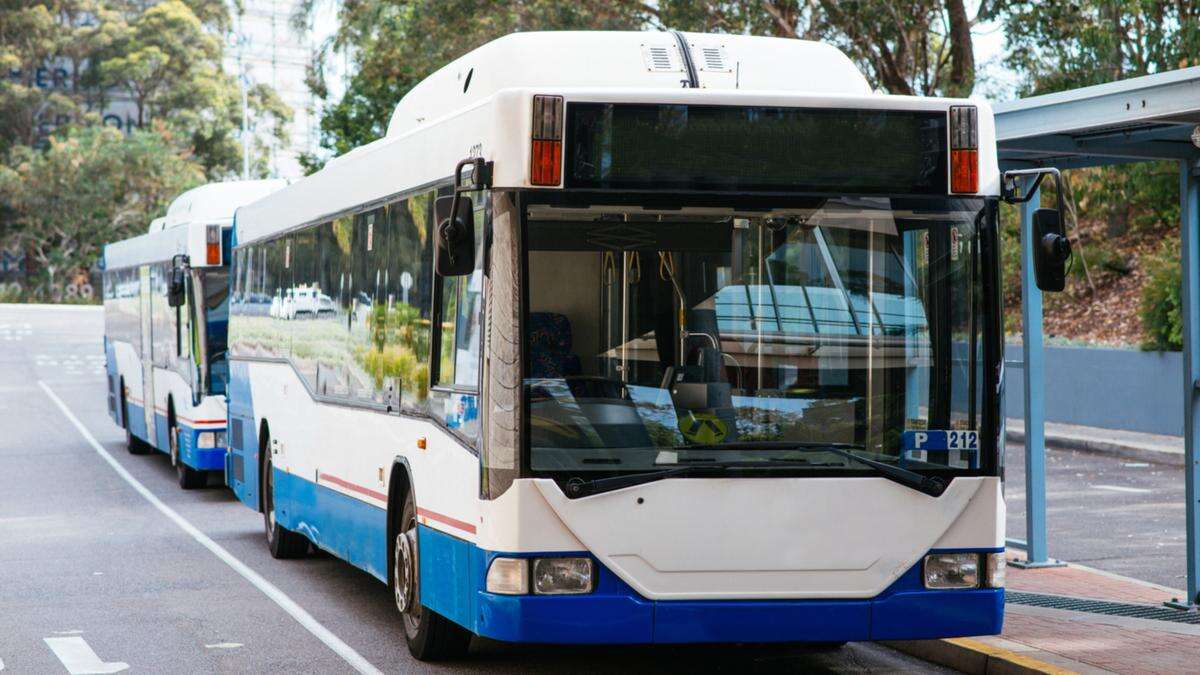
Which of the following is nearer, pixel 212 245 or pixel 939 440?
pixel 939 440

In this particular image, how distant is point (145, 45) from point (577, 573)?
79445 millimetres

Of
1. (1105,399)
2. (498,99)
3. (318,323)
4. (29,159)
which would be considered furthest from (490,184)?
(29,159)

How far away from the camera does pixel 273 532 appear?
535 inches

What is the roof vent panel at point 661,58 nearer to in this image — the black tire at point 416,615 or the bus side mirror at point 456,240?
the bus side mirror at point 456,240

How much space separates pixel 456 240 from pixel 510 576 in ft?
4.59

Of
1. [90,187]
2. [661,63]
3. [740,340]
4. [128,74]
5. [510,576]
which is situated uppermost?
[128,74]

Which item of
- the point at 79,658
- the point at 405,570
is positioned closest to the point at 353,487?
the point at 405,570

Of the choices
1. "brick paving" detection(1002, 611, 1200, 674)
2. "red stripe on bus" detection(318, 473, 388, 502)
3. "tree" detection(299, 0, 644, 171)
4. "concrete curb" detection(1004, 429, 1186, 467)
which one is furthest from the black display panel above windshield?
"tree" detection(299, 0, 644, 171)

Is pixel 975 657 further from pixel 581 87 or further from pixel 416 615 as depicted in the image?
pixel 581 87

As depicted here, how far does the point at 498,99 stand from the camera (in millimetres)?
7113

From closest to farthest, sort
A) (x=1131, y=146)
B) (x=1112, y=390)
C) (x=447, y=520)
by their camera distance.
A: 1. (x=447, y=520)
2. (x=1131, y=146)
3. (x=1112, y=390)

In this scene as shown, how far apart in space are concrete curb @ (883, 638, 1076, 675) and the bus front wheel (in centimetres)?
567

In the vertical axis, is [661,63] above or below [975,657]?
above

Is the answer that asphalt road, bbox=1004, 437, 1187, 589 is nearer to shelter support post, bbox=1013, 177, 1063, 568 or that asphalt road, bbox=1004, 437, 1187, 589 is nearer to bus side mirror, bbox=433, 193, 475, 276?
shelter support post, bbox=1013, 177, 1063, 568
